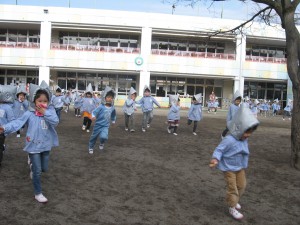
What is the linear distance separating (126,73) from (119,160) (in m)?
27.2

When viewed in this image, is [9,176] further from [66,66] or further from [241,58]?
[241,58]

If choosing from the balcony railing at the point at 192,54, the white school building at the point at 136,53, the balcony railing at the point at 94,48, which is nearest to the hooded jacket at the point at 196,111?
the white school building at the point at 136,53

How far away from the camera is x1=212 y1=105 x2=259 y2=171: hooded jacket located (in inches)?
194

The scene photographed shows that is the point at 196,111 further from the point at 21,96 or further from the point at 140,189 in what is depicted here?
the point at 140,189

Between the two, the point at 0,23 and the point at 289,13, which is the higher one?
the point at 0,23

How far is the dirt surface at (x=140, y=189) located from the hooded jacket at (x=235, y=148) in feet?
2.30

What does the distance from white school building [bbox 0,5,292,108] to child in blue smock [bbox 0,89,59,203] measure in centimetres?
2755

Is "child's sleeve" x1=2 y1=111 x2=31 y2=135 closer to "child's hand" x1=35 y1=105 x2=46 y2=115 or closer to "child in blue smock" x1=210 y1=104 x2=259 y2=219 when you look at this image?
"child's hand" x1=35 y1=105 x2=46 y2=115

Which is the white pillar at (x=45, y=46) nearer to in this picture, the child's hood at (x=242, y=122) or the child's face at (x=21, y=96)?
the child's face at (x=21, y=96)

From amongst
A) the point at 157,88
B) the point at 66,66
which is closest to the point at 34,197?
the point at 66,66

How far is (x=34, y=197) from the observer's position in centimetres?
521

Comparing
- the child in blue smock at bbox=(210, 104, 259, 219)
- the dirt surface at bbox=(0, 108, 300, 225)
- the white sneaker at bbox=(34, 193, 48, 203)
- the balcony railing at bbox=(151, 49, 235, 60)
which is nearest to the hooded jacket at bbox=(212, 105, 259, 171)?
the child in blue smock at bbox=(210, 104, 259, 219)

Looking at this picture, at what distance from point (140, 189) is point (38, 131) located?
1.92 m

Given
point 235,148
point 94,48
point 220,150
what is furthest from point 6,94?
point 94,48
